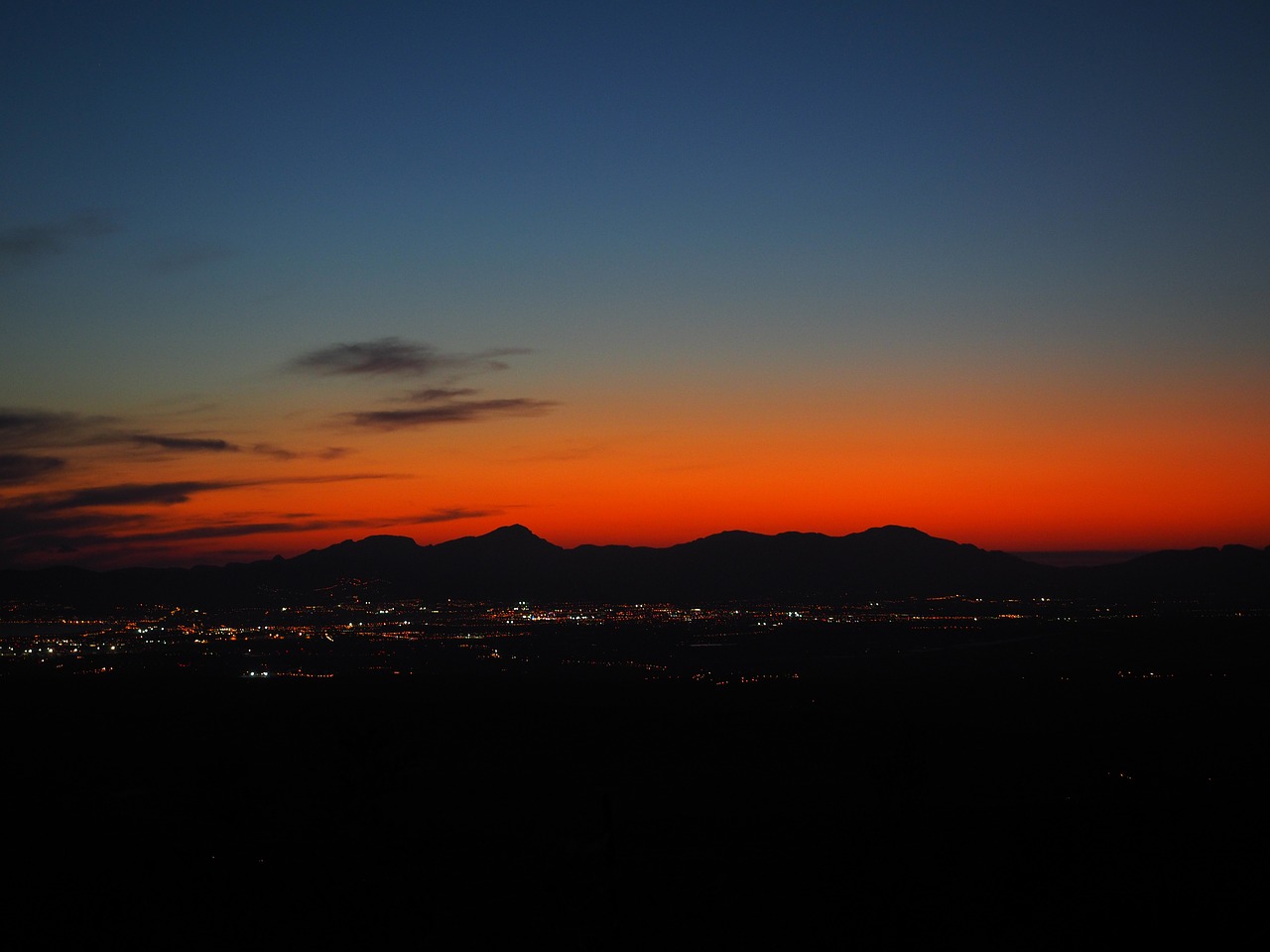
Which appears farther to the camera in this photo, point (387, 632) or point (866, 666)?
point (387, 632)

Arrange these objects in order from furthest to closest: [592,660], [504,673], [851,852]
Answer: [592,660]
[504,673]
[851,852]

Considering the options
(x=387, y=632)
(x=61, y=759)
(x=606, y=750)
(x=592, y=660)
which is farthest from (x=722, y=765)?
(x=387, y=632)

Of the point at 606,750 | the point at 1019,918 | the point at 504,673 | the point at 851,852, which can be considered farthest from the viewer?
the point at 504,673

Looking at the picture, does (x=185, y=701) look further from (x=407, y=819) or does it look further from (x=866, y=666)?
(x=866, y=666)

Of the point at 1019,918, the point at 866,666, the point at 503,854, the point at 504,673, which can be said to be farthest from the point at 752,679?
the point at 1019,918

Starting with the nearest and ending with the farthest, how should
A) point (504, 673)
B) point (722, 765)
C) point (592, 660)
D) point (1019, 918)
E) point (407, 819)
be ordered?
point (1019, 918)
point (407, 819)
point (722, 765)
point (504, 673)
point (592, 660)

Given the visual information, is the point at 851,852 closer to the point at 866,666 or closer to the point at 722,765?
the point at 722,765
